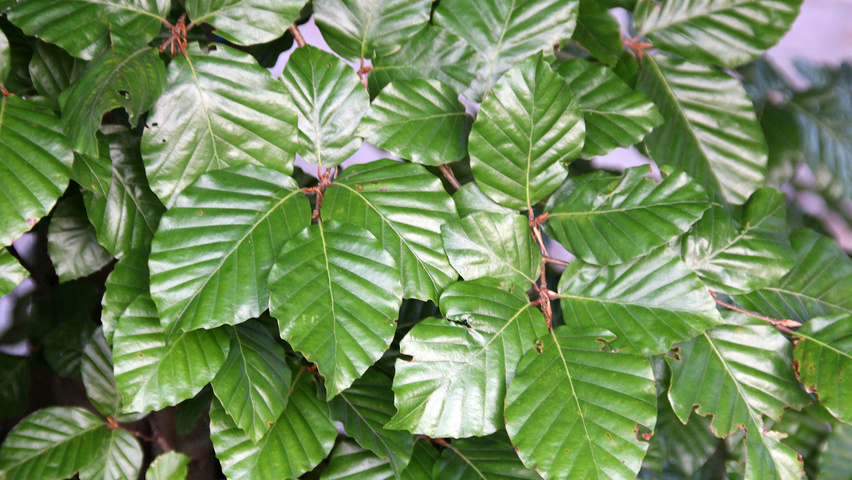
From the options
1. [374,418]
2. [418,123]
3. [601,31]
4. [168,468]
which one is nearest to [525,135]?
[418,123]

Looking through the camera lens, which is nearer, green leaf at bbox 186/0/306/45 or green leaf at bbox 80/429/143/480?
green leaf at bbox 186/0/306/45

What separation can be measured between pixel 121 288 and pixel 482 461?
17.0 inches

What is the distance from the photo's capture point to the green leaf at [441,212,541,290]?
57cm

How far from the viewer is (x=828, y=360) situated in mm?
600

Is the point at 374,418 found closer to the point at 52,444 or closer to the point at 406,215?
the point at 406,215

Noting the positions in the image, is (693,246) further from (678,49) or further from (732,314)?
(678,49)

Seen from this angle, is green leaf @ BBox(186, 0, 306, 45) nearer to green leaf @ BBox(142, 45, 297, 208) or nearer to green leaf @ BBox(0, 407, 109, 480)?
green leaf @ BBox(142, 45, 297, 208)

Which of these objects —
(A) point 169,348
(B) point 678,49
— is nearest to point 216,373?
(A) point 169,348

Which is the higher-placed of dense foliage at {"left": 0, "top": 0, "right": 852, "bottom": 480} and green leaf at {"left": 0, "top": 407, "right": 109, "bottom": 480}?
dense foliage at {"left": 0, "top": 0, "right": 852, "bottom": 480}

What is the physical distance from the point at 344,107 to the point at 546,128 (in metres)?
0.21

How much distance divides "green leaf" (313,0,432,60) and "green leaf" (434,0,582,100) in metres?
0.03

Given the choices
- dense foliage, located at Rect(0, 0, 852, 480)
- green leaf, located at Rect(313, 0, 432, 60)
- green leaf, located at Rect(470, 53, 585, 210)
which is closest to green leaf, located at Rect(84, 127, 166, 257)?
dense foliage, located at Rect(0, 0, 852, 480)

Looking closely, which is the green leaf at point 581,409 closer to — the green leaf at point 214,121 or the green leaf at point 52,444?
the green leaf at point 214,121

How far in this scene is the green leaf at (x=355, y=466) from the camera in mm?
664
